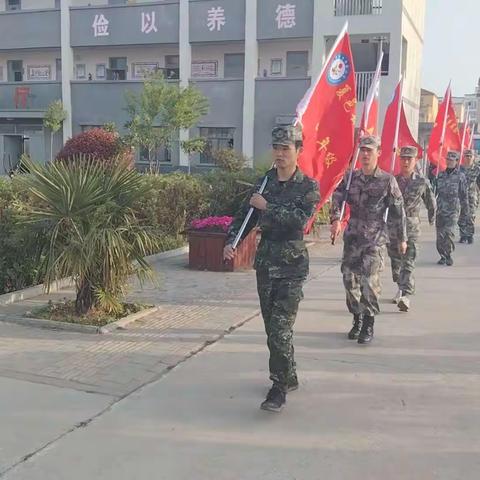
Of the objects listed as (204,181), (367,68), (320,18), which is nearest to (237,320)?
(204,181)

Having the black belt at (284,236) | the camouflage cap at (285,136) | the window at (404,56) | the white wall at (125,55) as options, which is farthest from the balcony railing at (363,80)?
the black belt at (284,236)

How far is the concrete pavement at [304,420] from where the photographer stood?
3.48 metres

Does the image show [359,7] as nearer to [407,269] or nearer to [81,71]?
[81,71]

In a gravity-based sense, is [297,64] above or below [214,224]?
above

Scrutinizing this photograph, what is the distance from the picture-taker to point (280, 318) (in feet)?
14.0

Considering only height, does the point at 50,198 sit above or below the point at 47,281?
above

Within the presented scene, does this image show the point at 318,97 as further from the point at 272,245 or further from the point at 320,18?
the point at 320,18

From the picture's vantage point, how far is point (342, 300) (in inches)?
304

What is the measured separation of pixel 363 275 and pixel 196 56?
23.8 m

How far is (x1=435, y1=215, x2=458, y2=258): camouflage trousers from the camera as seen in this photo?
10.5 m

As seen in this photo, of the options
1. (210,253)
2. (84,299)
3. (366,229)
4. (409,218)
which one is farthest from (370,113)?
(84,299)

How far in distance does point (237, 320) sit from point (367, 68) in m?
23.5

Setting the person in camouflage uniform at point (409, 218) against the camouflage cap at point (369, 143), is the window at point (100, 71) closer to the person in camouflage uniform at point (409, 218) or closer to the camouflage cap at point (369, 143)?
the person in camouflage uniform at point (409, 218)

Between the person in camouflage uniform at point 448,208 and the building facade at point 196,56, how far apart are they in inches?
512
